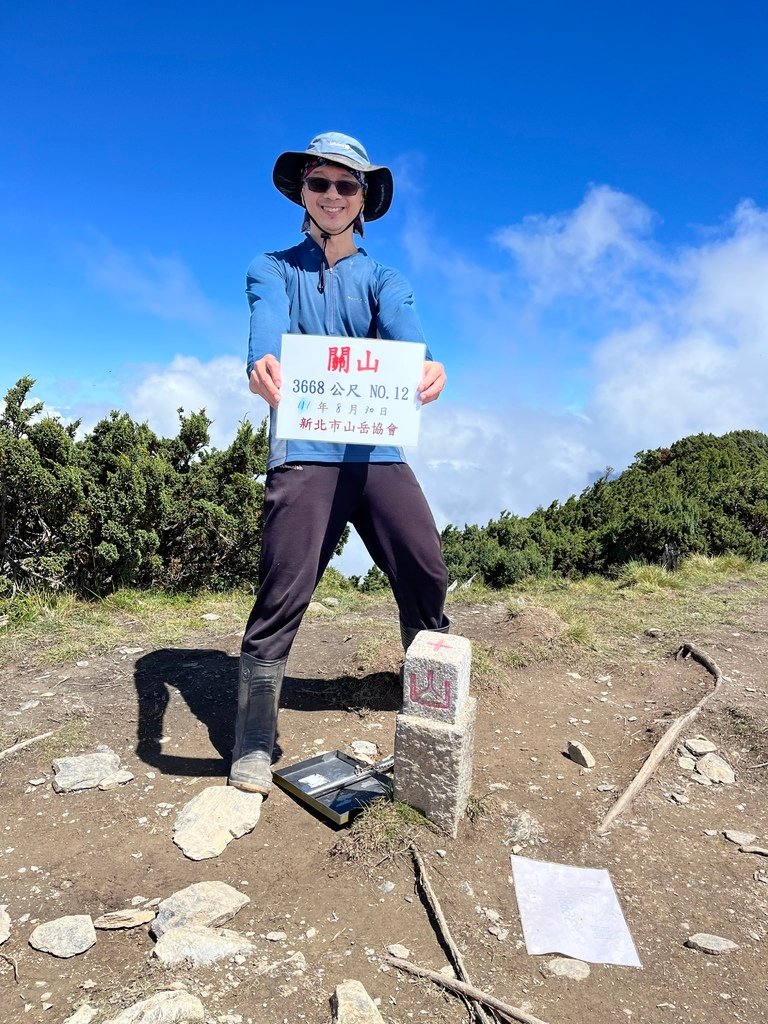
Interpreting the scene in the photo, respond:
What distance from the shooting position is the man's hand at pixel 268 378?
2.97 m

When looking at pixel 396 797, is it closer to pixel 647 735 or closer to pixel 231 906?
pixel 231 906

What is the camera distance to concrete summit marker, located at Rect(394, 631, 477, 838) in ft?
9.20

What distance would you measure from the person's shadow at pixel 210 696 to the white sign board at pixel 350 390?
6.11 ft

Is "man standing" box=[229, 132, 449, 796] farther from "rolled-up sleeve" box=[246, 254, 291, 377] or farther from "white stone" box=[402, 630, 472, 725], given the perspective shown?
"white stone" box=[402, 630, 472, 725]

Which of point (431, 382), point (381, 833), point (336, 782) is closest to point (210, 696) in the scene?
point (336, 782)

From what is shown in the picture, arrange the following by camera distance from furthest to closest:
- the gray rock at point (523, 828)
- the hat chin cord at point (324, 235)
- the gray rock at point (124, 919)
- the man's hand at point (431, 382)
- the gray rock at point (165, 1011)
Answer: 1. the hat chin cord at point (324, 235)
2. the man's hand at point (431, 382)
3. the gray rock at point (523, 828)
4. the gray rock at point (124, 919)
5. the gray rock at point (165, 1011)

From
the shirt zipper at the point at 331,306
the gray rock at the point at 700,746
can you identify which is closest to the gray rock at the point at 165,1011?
the shirt zipper at the point at 331,306

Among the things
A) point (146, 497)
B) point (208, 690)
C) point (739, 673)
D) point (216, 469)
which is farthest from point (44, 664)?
point (739, 673)

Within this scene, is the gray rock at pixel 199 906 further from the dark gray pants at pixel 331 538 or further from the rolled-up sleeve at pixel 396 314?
the rolled-up sleeve at pixel 396 314

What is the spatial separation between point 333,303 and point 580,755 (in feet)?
9.20

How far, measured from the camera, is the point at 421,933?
7.78ft

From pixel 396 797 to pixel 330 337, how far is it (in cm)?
208

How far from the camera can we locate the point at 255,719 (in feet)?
A: 10.6

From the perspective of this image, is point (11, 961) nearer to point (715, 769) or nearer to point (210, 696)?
point (210, 696)
